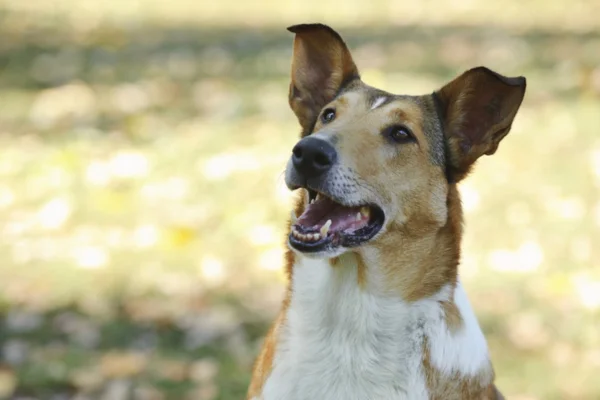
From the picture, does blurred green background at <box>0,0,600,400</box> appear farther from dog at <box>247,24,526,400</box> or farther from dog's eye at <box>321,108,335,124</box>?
dog's eye at <box>321,108,335,124</box>

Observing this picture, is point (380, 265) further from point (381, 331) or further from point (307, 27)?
point (307, 27)

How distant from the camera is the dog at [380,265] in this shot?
161 inches

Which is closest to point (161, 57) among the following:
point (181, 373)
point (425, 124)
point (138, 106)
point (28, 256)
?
point (138, 106)

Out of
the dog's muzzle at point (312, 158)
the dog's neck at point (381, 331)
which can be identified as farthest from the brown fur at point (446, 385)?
the dog's muzzle at point (312, 158)

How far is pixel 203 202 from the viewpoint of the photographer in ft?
28.8

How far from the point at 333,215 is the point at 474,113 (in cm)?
81

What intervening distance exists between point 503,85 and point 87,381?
10.4 ft

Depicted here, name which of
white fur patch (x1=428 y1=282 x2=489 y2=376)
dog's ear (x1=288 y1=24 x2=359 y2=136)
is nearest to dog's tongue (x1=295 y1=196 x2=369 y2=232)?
white fur patch (x1=428 y1=282 x2=489 y2=376)

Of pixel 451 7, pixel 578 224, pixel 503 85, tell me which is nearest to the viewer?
pixel 503 85

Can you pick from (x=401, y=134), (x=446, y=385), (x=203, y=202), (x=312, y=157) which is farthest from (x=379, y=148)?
(x=203, y=202)

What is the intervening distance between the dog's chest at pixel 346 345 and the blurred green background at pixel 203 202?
6.07 ft

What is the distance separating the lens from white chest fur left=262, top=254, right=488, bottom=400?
411 cm

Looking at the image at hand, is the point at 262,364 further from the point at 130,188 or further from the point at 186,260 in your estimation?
the point at 130,188

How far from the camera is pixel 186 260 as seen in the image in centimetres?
770
